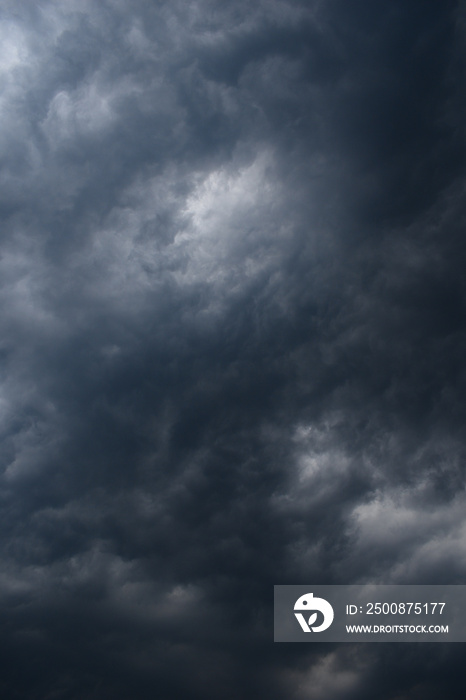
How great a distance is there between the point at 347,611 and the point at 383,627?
18.7 feet

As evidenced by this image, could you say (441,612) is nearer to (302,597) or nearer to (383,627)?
(383,627)

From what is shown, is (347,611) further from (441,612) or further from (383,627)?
(441,612)

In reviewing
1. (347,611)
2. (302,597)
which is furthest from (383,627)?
(302,597)

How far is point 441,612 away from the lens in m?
72.0

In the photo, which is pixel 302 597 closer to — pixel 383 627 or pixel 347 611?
pixel 347 611

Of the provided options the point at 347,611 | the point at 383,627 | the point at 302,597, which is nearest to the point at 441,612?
the point at 383,627

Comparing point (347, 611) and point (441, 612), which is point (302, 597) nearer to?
point (347, 611)

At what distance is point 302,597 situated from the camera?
73938 millimetres

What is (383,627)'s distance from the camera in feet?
232

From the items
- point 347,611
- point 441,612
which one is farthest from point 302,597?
point 441,612

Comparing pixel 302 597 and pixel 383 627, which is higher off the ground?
pixel 302 597

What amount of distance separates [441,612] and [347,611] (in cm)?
1457
